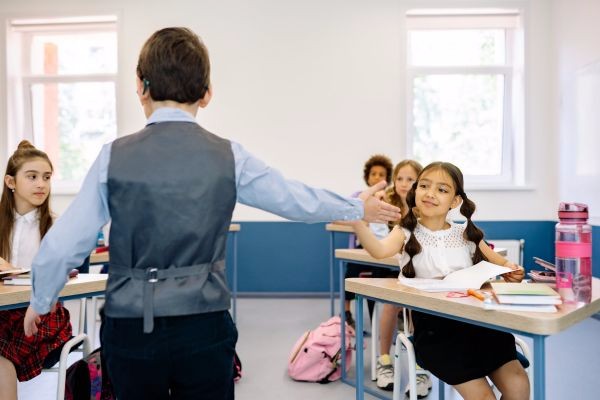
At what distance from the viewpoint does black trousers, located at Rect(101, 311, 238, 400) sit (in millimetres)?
1092

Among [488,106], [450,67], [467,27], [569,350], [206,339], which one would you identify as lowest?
[569,350]

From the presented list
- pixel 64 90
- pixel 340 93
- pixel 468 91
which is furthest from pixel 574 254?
pixel 64 90

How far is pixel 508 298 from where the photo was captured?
1.30 metres

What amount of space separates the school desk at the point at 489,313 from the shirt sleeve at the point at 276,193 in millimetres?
402

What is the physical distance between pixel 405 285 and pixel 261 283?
3572mm

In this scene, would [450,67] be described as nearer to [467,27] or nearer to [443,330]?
[467,27]

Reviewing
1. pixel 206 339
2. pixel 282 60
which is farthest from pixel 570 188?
pixel 206 339

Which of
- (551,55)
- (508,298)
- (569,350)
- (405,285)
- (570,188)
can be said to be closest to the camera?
(508,298)

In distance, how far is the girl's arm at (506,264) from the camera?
5.52 ft

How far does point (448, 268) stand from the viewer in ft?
6.05

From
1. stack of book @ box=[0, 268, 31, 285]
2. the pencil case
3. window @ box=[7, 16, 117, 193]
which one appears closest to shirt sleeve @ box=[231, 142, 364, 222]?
the pencil case

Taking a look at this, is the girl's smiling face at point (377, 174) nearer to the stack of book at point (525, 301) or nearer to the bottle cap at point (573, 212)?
the bottle cap at point (573, 212)

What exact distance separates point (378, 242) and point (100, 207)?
0.91 m

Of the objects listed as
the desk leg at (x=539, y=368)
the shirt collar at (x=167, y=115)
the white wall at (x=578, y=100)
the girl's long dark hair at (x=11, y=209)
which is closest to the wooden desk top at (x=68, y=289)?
the girl's long dark hair at (x=11, y=209)
